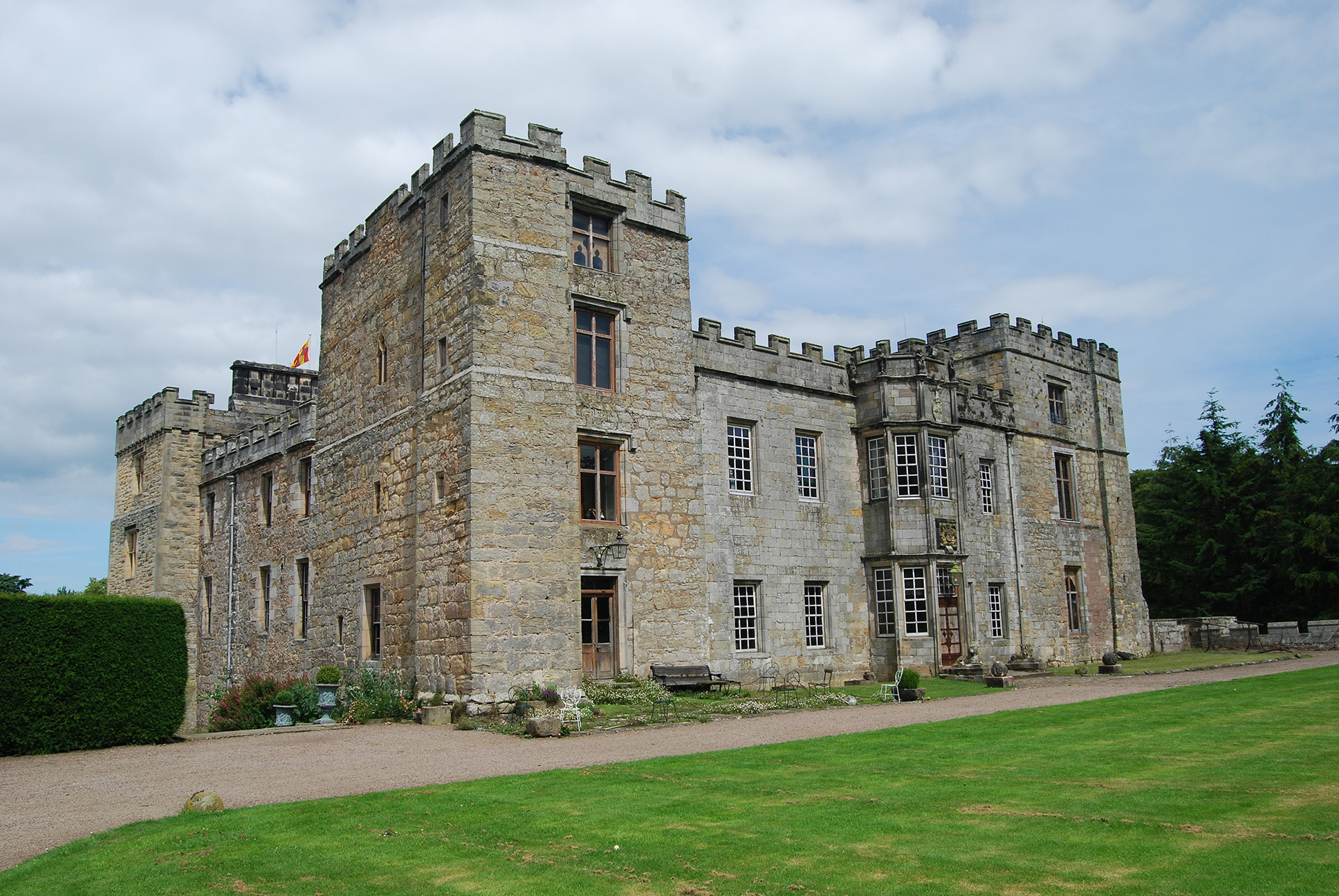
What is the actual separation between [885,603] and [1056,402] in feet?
37.1

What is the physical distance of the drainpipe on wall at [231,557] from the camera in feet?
94.5

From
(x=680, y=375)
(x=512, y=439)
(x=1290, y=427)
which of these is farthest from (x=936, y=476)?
(x=1290, y=427)

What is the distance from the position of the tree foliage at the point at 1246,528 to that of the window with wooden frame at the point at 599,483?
3021cm

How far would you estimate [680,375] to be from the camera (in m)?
21.4

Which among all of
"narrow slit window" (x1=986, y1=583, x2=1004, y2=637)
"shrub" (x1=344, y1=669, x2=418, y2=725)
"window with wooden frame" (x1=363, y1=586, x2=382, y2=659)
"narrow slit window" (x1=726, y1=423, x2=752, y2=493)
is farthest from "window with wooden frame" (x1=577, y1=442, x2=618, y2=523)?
"narrow slit window" (x1=986, y1=583, x2=1004, y2=637)

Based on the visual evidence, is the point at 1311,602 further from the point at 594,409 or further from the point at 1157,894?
the point at 1157,894

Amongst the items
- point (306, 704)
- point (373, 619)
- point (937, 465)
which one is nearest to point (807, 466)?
point (937, 465)

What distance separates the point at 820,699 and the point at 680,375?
7649mm

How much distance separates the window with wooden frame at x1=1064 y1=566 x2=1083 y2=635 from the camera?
30062mm

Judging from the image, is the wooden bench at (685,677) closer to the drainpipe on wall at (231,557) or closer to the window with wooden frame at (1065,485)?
the drainpipe on wall at (231,557)

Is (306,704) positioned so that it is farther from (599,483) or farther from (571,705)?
(599,483)

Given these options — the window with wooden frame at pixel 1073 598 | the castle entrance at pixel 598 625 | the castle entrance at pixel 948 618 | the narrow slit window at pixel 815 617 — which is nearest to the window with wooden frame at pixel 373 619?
the castle entrance at pixel 598 625

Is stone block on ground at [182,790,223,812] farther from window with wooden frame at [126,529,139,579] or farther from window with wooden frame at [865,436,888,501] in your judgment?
window with wooden frame at [126,529,139,579]

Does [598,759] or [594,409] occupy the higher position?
[594,409]
